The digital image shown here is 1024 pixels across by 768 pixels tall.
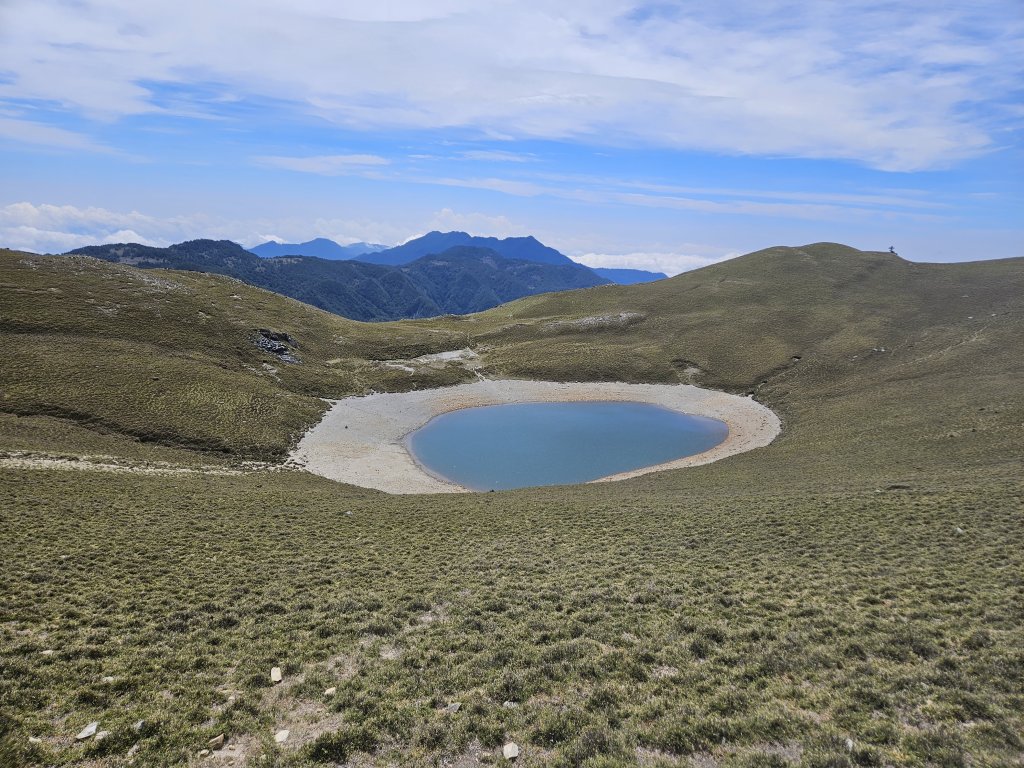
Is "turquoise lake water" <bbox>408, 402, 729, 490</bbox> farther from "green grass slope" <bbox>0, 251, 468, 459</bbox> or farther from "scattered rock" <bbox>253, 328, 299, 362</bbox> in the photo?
"scattered rock" <bbox>253, 328, 299, 362</bbox>

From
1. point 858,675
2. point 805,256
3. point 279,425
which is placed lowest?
point 279,425

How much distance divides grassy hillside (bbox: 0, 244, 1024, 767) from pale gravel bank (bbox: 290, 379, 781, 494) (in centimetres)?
503

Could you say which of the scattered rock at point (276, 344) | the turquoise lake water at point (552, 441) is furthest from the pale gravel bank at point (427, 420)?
the scattered rock at point (276, 344)

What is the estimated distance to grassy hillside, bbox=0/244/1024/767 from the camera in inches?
381

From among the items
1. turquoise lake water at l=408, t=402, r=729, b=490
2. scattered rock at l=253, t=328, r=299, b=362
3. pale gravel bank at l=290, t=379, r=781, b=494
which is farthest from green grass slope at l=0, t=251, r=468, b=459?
turquoise lake water at l=408, t=402, r=729, b=490

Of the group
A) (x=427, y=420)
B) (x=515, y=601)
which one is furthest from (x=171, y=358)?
(x=515, y=601)

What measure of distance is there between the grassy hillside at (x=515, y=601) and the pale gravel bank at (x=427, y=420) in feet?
16.5

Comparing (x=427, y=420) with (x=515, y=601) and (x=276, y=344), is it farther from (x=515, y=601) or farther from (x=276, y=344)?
(x=515, y=601)

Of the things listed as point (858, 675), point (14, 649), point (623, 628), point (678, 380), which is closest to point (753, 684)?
point (858, 675)

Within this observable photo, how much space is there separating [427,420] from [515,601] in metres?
51.4

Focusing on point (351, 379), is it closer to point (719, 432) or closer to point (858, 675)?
point (719, 432)

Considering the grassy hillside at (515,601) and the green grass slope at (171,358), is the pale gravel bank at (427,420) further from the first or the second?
the grassy hillside at (515,601)

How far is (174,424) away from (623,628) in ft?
155

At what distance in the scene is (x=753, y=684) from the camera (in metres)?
11.0
